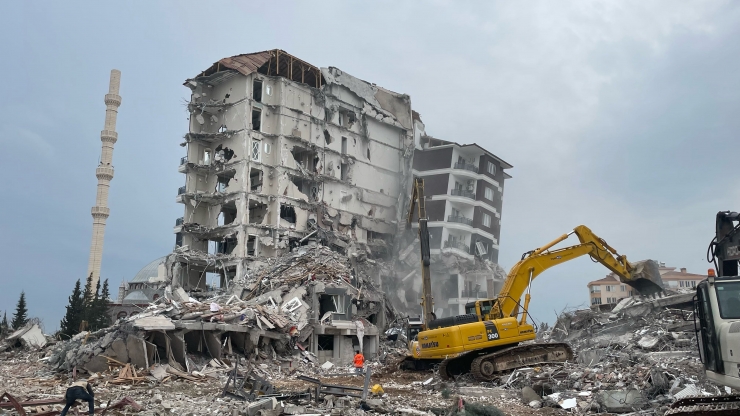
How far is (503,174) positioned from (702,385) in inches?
1875

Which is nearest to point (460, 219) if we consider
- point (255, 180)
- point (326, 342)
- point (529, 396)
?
point (255, 180)

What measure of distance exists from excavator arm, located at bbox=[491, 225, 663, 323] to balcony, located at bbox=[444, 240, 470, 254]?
100 ft

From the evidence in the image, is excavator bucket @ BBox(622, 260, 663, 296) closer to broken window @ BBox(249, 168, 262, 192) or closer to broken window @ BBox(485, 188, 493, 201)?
broken window @ BBox(249, 168, 262, 192)

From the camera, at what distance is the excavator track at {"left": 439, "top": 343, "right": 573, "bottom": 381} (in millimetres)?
17188

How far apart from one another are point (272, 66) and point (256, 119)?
195 inches

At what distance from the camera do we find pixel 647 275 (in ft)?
65.5

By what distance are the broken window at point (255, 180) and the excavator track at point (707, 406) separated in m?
41.8

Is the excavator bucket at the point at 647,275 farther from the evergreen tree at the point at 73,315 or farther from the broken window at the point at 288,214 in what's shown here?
the evergreen tree at the point at 73,315

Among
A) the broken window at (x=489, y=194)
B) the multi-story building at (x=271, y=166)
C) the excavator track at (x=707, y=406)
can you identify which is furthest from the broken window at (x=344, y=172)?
the excavator track at (x=707, y=406)

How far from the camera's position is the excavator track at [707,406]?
6.97 meters

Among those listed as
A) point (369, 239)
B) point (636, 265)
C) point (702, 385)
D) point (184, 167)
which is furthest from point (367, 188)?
point (702, 385)

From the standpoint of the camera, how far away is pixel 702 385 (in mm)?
11992

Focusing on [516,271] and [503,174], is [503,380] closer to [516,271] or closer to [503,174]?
[516,271]

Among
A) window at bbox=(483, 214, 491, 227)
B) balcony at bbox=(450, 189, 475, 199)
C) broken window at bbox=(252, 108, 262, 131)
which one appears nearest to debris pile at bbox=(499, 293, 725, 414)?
balcony at bbox=(450, 189, 475, 199)
